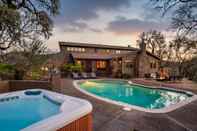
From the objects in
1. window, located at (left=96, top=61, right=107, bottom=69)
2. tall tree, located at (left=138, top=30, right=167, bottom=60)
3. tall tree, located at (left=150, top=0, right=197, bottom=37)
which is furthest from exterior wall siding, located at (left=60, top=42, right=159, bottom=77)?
tall tree, located at (left=150, top=0, right=197, bottom=37)

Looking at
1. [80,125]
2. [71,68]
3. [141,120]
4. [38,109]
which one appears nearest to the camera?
[80,125]

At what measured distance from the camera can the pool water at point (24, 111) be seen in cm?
618

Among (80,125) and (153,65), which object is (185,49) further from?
(153,65)

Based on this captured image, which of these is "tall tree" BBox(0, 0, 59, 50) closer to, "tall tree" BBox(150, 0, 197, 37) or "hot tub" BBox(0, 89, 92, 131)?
"hot tub" BBox(0, 89, 92, 131)

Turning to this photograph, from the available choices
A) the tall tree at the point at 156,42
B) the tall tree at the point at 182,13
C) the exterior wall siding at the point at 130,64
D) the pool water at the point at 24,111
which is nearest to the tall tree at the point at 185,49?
the tall tree at the point at 182,13

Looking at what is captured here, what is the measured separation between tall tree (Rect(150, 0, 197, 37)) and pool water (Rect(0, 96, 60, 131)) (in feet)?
23.1

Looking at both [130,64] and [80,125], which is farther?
[130,64]

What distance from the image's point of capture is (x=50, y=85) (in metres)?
10.2

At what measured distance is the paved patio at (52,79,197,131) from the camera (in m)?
4.29

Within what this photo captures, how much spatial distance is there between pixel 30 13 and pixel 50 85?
16.6 feet

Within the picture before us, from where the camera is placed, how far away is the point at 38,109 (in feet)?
25.6

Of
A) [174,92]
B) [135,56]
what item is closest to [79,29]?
[135,56]

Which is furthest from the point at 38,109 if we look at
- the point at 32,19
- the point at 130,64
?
the point at 130,64

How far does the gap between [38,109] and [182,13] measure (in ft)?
30.9
